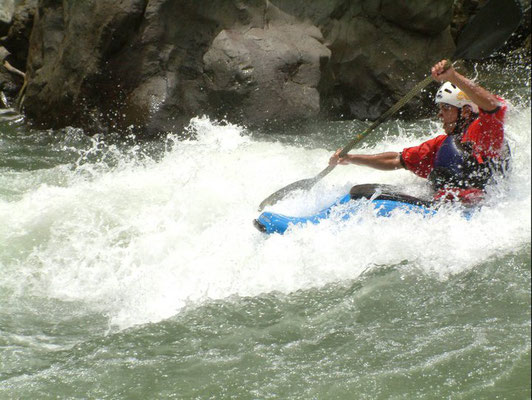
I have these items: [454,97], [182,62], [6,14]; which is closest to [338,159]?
[454,97]

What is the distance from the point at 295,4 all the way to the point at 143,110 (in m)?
2.11

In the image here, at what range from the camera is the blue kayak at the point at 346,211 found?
3.91 metres

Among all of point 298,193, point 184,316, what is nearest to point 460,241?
point 298,193

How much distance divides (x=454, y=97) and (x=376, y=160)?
757 millimetres

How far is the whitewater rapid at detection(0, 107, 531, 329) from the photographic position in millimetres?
3727

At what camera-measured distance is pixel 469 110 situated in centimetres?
407

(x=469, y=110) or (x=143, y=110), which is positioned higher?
(x=469, y=110)

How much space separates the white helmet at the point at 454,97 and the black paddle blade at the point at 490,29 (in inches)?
7.6

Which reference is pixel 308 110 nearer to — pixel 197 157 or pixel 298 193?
pixel 197 157

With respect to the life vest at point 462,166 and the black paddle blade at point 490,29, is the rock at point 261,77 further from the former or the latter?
the life vest at point 462,166

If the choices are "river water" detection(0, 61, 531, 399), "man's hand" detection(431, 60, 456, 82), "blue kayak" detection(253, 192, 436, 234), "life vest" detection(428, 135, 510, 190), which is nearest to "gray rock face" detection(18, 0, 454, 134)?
"river water" detection(0, 61, 531, 399)

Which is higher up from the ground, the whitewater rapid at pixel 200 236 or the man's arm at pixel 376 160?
the man's arm at pixel 376 160

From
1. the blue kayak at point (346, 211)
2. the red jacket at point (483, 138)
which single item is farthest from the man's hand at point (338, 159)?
the red jacket at point (483, 138)

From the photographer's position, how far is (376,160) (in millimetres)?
4598
